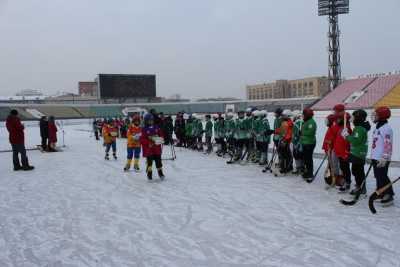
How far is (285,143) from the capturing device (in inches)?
340

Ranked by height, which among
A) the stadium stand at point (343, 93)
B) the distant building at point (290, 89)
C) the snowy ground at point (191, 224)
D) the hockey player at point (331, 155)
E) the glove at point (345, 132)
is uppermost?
the distant building at point (290, 89)

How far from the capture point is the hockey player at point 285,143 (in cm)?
859

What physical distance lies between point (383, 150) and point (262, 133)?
439 centimetres

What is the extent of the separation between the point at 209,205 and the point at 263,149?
4250 millimetres

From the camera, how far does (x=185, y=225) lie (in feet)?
16.9

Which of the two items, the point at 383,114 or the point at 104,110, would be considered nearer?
the point at 383,114

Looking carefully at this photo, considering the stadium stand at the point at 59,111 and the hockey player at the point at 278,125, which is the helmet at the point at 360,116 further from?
the stadium stand at the point at 59,111

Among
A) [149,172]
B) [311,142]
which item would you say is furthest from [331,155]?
[149,172]

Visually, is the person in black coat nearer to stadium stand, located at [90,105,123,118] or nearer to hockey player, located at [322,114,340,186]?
hockey player, located at [322,114,340,186]

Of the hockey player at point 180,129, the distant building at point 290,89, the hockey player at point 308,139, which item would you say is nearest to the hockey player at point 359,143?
the hockey player at point 308,139

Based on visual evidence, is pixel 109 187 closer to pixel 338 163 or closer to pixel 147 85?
pixel 338 163

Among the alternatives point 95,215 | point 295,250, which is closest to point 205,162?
point 95,215

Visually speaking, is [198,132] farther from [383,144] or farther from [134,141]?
[383,144]

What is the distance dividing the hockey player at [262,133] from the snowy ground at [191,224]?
1.43 m
